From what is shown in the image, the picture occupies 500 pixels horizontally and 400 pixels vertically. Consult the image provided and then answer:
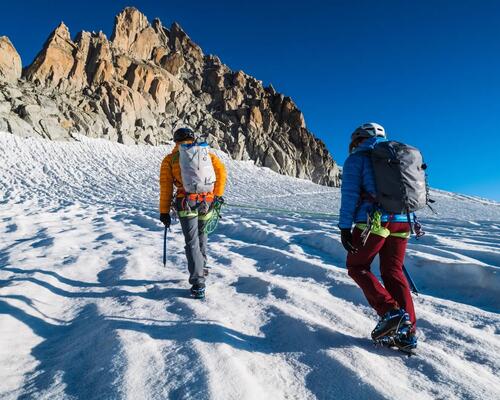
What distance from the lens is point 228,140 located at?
2227 inches

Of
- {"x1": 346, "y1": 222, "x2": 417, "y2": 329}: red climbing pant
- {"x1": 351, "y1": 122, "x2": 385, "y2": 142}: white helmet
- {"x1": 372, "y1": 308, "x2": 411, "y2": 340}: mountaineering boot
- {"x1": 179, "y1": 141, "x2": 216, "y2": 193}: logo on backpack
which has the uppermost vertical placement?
{"x1": 351, "y1": 122, "x2": 385, "y2": 142}: white helmet

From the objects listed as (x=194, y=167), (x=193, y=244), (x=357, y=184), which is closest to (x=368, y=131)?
(x=357, y=184)

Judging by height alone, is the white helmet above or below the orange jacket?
above

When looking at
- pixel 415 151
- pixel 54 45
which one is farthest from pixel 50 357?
pixel 54 45

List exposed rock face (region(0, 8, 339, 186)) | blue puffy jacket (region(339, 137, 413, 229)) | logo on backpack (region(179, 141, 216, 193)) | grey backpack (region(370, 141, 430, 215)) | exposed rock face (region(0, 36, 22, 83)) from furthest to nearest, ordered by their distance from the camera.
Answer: exposed rock face (region(0, 36, 22, 83)), exposed rock face (region(0, 8, 339, 186)), logo on backpack (region(179, 141, 216, 193)), blue puffy jacket (region(339, 137, 413, 229)), grey backpack (region(370, 141, 430, 215))

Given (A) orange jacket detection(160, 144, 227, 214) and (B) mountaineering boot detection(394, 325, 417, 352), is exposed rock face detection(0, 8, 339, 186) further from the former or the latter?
(B) mountaineering boot detection(394, 325, 417, 352)

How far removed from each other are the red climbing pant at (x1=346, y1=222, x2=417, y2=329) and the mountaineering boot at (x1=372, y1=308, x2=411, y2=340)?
0.17ft

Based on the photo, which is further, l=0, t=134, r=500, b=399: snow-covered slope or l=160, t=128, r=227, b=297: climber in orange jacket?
l=160, t=128, r=227, b=297: climber in orange jacket

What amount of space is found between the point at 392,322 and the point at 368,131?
151cm

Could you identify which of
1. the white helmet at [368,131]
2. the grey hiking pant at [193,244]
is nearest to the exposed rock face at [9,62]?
the grey hiking pant at [193,244]

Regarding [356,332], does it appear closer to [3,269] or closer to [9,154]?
[3,269]

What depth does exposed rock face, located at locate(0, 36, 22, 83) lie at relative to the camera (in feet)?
133

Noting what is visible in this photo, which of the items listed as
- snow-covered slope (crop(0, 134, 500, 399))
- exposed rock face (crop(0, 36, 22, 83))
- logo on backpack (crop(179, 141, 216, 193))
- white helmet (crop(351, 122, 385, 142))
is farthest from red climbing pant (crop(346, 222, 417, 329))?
exposed rock face (crop(0, 36, 22, 83))

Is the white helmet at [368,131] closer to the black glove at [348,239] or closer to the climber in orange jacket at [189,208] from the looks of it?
the black glove at [348,239]
